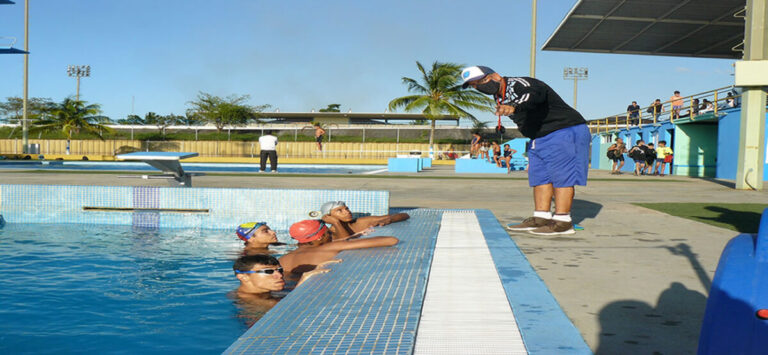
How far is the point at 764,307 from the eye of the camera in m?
1.41

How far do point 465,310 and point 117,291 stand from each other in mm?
3173

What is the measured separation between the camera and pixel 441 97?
3906 cm

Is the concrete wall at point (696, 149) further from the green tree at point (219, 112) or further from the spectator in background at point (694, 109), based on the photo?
the green tree at point (219, 112)

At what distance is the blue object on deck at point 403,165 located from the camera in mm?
21891

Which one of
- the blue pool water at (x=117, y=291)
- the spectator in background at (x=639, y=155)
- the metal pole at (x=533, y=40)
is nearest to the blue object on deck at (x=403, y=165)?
the metal pole at (x=533, y=40)

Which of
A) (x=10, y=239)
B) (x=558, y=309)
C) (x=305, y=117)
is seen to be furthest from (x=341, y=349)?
(x=305, y=117)

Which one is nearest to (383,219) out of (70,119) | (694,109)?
(694,109)

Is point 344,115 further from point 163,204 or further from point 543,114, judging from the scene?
point 543,114

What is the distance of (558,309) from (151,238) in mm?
5532

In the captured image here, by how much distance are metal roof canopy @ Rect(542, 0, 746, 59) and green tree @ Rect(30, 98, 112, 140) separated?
33916 mm

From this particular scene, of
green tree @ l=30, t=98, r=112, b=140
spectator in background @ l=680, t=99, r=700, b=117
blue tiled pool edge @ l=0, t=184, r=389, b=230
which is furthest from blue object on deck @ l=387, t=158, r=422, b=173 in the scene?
green tree @ l=30, t=98, r=112, b=140

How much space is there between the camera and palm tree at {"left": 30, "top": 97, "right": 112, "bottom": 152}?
41594 mm

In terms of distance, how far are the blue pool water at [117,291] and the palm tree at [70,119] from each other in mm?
38886

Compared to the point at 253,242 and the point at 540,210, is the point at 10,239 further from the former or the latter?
the point at 540,210
